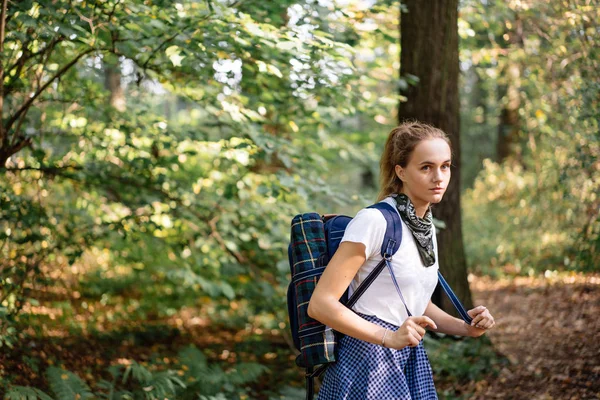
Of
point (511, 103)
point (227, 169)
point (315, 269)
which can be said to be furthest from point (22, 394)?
point (511, 103)

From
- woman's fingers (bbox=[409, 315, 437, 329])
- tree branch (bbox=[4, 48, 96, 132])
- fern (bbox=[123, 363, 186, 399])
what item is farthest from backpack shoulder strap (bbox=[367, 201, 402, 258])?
tree branch (bbox=[4, 48, 96, 132])

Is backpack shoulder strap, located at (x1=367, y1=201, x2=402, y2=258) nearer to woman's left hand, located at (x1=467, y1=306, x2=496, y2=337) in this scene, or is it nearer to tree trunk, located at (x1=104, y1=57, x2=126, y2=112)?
woman's left hand, located at (x1=467, y1=306, x2=496, y2=337)

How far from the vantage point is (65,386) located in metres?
4.40

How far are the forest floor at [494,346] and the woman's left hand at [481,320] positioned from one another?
2691mm

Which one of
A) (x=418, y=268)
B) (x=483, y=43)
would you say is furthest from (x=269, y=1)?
(x=483, y=43)

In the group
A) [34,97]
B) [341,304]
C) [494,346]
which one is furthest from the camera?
[494,346]

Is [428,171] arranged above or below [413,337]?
above

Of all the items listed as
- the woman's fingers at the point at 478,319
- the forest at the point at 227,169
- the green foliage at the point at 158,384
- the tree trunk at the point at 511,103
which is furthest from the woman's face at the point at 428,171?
the tree trunk at the point at 511,103

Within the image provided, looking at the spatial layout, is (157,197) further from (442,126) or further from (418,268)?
(418,268)

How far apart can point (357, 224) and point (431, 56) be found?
365cm

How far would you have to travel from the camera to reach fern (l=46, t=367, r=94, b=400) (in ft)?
14.3

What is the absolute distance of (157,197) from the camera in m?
5.68

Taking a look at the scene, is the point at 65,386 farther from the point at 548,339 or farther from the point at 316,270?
the point at 548,339

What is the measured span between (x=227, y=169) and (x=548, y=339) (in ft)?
13.0
